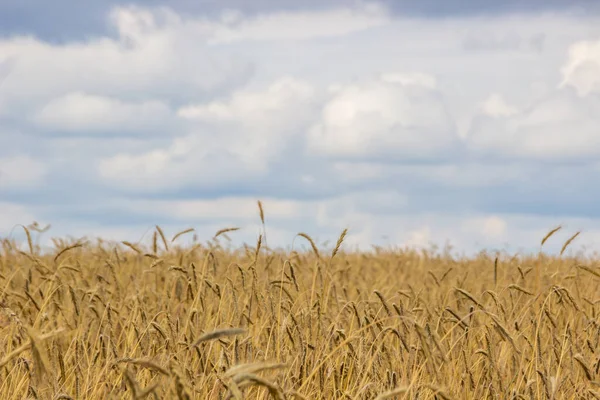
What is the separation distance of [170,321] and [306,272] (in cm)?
495

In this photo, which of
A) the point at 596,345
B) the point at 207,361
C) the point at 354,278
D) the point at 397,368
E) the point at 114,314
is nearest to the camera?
the point at 207,361

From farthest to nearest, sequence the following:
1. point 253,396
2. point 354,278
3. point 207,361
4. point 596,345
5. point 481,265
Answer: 1. point 481,265
2. point 354,278
3. point 596,345
4. point 207,361
5. point 253,396

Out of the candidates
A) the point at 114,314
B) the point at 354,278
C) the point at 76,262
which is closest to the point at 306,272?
the point at 354,278

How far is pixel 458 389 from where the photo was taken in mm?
3762

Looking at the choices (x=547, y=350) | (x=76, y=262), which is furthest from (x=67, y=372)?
(x=547, y=350)

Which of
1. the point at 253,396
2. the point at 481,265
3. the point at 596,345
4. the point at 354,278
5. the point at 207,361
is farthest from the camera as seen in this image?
the point at 481,265

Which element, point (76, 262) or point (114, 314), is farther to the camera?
point (76, 262)

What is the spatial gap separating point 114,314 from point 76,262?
5.86ft

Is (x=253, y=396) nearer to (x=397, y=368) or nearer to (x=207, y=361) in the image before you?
(x=207, y=361)

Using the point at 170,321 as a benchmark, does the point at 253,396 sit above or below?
below

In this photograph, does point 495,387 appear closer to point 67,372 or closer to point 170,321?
point 170,321

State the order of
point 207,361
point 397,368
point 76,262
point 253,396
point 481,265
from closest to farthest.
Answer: point 253,396
point 207,361
point 397,368
point 76,262
point 481,265

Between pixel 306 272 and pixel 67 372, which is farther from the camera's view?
pixel 306 272

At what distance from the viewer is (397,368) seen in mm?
4203
